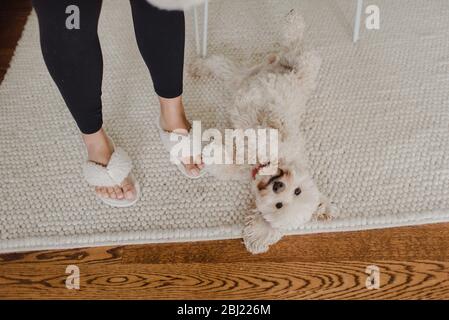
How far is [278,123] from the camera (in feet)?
2.94

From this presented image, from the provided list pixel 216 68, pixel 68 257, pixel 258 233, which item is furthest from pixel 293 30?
pixel 68 257

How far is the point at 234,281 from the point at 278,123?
1.21 ft

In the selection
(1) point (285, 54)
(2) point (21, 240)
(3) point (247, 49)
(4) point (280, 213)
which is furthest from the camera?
(3) point (247, 49)

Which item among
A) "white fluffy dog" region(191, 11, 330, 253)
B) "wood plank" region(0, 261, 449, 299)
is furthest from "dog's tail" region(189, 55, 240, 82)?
"wood plank" region(0, 261, 449, 299)

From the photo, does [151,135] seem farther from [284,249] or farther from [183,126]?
[284,249]

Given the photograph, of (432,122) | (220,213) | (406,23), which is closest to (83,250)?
(220,213)

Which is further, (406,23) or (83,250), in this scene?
(406,23)

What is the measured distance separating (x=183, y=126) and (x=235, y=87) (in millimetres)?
201

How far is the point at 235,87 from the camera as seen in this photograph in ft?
3.51

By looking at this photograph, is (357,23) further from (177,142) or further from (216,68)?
(177,142)

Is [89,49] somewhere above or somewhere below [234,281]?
above

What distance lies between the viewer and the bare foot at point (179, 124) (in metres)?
0.91

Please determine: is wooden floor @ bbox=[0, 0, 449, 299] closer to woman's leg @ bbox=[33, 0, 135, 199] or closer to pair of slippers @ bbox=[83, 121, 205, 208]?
pair of slippers @ bbox=[83, 121, 205, 208]

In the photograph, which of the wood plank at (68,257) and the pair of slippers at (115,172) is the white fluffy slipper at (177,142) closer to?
the pair of slippers at (115,172)
